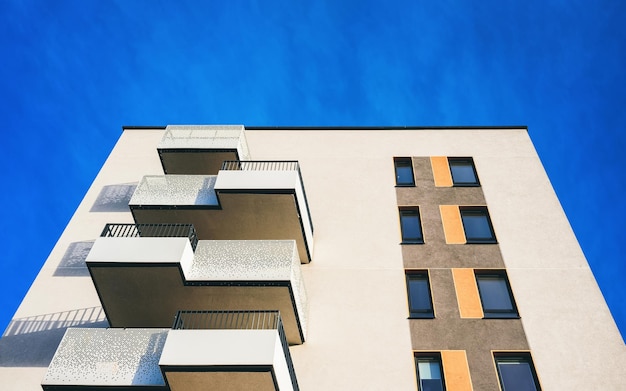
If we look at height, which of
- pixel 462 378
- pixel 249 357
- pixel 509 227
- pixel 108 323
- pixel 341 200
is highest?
pixel 341 200

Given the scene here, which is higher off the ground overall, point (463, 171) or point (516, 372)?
point (463, 171)

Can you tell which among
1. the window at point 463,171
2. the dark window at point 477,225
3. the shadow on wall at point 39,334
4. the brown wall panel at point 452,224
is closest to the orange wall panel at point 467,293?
the brown wall panel at point 452,224

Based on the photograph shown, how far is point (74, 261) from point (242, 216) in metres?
5.68

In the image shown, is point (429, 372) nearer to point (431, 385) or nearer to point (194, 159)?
point (431, 385)

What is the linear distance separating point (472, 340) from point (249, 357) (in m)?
6.59

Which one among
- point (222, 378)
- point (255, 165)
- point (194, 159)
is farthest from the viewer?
point (255, 165)

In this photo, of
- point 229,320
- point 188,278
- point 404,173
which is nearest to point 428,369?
point 229,320

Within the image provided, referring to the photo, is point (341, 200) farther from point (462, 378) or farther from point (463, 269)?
point (462, 378)

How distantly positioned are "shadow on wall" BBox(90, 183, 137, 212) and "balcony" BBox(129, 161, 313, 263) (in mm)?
3103

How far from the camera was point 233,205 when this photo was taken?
55.3 feet

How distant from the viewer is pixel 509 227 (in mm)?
18703

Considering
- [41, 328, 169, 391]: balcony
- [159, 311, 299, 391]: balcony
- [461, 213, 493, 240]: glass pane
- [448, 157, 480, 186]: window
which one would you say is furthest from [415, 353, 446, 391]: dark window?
[448, 157, 480, 186]: window

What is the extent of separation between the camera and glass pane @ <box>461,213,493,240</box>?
61.2 feet

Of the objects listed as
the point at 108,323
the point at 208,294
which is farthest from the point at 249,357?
the point at 108,323
